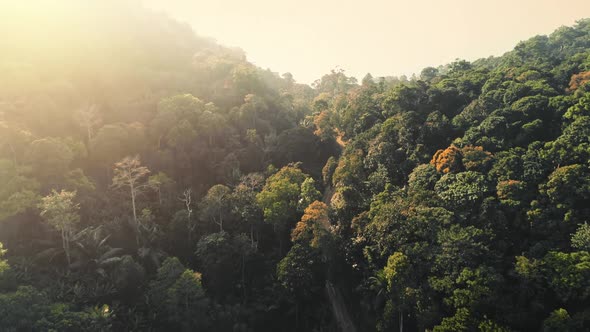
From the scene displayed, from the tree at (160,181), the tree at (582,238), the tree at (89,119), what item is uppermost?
the tree at (89,119)

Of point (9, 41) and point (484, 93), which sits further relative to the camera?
point (9, 41)

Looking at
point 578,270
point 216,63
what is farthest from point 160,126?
point 578,270

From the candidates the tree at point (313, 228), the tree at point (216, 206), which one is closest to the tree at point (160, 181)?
the tree at point (216, 206)

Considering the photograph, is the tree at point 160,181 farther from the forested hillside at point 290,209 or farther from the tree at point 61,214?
the tree at point 61,214

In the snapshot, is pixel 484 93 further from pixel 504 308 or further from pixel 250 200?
pixel 250 200

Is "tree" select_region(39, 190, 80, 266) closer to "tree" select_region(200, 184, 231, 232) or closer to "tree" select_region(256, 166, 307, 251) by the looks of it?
"tree" select_region(200, 184, 231, 232)

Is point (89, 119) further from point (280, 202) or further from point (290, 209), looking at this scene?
point (290, 209)

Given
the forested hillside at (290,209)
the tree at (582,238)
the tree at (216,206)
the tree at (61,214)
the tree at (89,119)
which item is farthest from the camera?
the tree at (89,119)

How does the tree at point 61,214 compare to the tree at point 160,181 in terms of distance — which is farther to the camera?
Result: the tree at point 160,181
